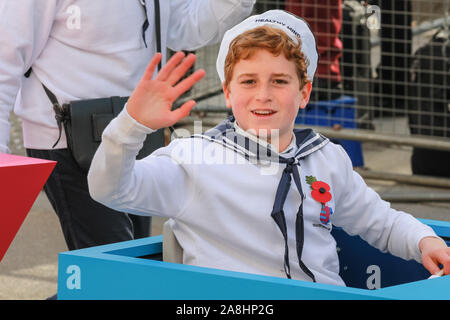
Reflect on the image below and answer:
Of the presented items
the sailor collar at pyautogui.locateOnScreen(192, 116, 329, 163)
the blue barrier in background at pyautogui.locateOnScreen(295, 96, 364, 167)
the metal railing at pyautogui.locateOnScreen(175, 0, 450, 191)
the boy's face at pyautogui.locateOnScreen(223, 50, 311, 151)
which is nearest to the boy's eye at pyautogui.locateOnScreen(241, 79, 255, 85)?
the boy's face at pyautogui.locateOnScreen(223, 50, 311, 151)

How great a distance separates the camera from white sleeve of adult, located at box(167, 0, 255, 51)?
312cm

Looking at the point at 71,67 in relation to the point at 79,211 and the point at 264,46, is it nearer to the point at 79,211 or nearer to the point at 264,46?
the point at 79,211

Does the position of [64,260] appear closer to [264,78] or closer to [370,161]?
[264,78]

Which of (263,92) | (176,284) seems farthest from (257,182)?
(176,284)

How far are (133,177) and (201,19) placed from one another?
1186mm

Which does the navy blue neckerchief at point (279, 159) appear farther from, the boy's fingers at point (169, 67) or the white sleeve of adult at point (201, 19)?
the white sleeve of adult at point (201, 19)

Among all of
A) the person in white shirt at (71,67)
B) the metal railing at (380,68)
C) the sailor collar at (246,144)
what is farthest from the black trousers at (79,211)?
the metal railing at (380,68)

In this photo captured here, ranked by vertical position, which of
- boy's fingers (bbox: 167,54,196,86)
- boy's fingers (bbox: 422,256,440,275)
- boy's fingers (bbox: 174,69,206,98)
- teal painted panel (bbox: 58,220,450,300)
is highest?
boy's fingers (bbox: 167,54,196,86)

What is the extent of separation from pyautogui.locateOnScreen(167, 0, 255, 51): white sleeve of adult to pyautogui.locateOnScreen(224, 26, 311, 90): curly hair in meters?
0.80

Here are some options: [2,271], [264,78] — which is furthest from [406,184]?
[264,78]

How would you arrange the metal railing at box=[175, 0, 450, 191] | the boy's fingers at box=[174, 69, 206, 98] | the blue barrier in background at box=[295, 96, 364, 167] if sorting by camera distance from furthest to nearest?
the blue barrier in background at box=[295, 96, 364, 167], the metal railing at box=[175, 0, 450, 191], the boy's fingers at box=[174, 69, 206, 98]

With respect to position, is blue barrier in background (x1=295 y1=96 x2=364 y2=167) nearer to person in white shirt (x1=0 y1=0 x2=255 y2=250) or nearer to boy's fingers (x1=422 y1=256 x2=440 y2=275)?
person in white shirt (x1=0 y1=0 x2=255 y2=250)

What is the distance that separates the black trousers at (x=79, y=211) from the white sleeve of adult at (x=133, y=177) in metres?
0.71

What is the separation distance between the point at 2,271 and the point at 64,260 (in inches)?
85.8
